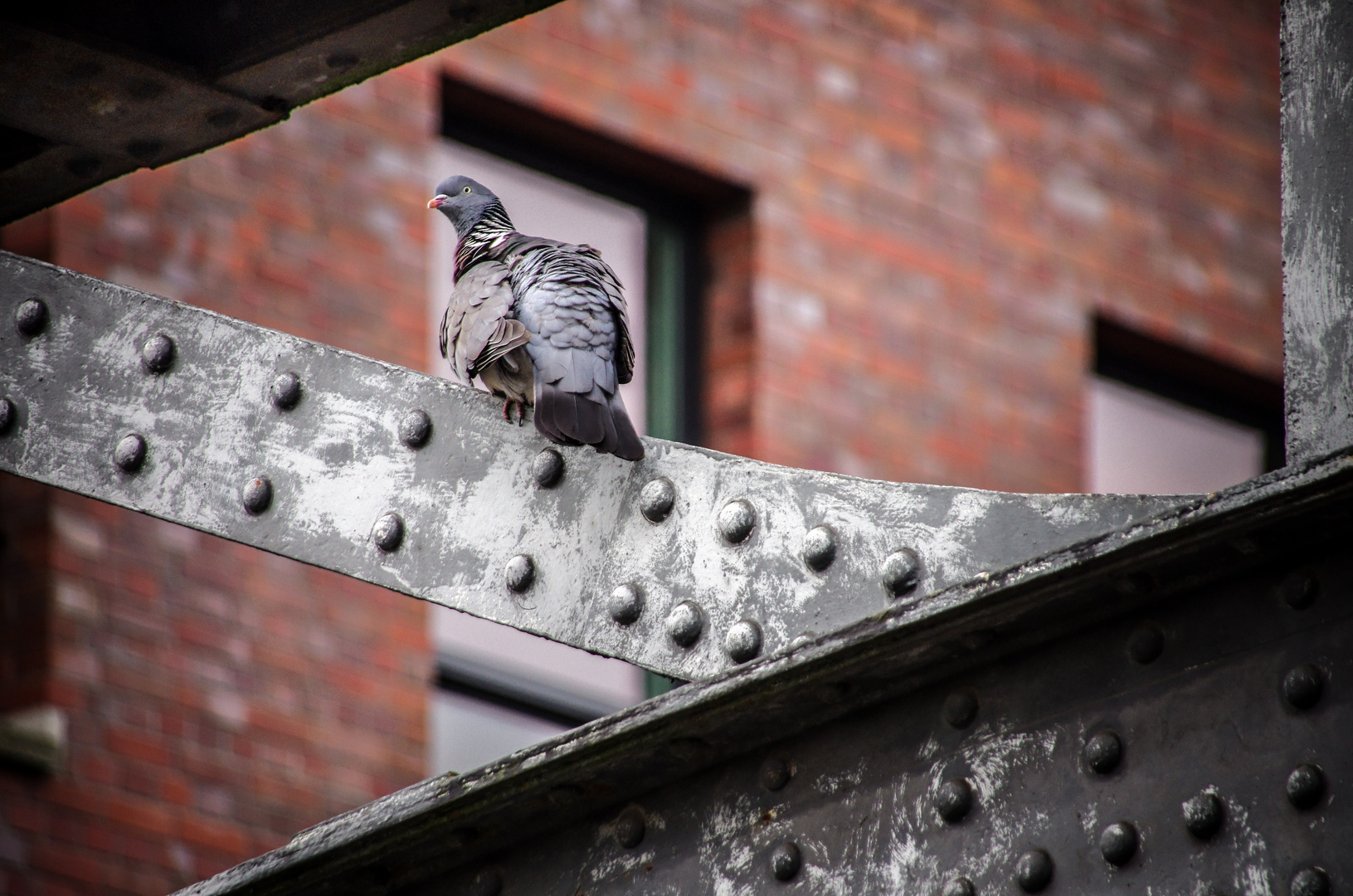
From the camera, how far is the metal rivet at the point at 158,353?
2.92 meters

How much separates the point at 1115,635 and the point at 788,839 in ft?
1.44

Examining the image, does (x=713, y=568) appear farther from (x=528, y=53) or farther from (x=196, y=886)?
(x=528, y=53)

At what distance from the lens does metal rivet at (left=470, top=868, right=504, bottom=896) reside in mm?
2521

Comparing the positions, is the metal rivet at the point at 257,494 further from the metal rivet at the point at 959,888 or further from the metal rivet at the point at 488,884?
the metal rivet at the point at 959,888

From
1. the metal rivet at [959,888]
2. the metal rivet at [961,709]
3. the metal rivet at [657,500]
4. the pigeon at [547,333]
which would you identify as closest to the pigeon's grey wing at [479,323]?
the pigeon at [547,333]

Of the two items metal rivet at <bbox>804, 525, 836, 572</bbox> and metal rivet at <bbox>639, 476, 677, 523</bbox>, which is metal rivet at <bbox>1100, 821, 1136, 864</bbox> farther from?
metal rivet at <bbox>639, 476, 677, 523</bbox>

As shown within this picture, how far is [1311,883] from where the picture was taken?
189 cm

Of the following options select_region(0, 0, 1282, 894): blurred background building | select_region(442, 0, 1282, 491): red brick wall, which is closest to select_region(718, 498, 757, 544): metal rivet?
select_region(0, 0, 1282, 894): blurred background building

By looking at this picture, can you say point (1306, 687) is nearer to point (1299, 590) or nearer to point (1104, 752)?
point (1299, 590)

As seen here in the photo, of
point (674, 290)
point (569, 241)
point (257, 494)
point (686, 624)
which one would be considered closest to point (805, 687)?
point (686, 624)

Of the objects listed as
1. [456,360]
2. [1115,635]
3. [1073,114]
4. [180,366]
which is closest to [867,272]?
[1073,114]

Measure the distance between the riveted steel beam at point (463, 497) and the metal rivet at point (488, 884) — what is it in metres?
0.29

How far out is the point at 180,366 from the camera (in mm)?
2900

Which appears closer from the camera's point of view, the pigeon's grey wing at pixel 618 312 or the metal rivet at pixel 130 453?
the metal rivet at pixel 130 453
